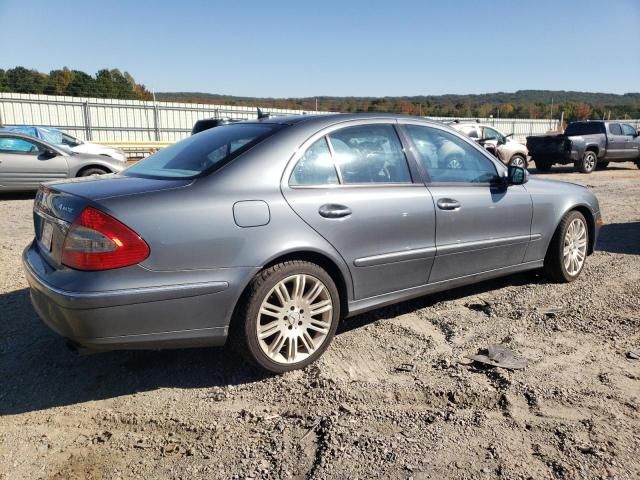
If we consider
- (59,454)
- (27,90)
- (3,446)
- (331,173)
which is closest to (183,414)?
(59,454)

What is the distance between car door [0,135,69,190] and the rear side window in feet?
54.2

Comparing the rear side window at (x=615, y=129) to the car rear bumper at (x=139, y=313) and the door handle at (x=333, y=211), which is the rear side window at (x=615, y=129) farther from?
the car rear bumper at (x=139, y=313)

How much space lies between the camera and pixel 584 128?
17.8 metres

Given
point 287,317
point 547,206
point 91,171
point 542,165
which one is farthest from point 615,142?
point 287,317

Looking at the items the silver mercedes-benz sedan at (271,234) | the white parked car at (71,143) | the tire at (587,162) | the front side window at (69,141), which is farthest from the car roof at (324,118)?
the tire at (587,162)

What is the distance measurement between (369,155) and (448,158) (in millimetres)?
813

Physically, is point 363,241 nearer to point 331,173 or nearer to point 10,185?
point 331,173

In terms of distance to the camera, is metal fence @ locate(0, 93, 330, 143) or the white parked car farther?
metal fence @ locate(0, 93, 330, 143)

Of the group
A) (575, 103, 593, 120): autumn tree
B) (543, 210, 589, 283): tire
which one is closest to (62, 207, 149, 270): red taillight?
(543, 210, 589, 283): tire

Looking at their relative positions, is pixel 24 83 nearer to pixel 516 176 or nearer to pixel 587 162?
pixel 587 162

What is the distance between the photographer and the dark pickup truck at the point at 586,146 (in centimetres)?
1681

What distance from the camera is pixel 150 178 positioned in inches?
126

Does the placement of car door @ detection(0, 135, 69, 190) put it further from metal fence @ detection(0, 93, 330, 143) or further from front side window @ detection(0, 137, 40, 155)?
metal fence @ detection(0, 93, 330, 143)

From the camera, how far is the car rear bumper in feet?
8.57
